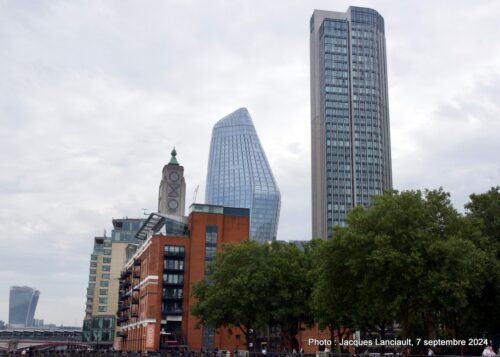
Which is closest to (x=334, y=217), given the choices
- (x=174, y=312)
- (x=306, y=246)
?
(x=174, y=312)

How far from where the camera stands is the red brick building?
104 m

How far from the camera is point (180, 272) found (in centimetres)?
10806

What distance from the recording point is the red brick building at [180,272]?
4114 inches

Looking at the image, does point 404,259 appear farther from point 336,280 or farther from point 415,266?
point 336,280

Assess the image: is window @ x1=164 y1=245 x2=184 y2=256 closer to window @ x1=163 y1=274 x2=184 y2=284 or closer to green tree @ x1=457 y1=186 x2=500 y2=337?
window @ x1=163 y1=274 x2=184 y2=284

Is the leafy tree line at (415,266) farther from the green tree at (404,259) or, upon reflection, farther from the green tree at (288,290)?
the green tree at (288,290)

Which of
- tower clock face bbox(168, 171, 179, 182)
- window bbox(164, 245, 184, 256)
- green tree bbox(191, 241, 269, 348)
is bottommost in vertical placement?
green tree bbox(191, 241, 269, 348)

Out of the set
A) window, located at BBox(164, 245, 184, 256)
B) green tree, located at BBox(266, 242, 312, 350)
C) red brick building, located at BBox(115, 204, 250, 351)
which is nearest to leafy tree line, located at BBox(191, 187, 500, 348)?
green tree, located at BBox(266, 242, 312, 350)

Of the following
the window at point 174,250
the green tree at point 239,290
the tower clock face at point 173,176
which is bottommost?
the green tree at point 239,290

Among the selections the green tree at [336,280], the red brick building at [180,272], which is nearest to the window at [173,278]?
the red brick building at [180,272]

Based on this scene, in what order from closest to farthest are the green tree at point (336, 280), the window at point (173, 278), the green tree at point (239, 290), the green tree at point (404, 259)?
the green tree at point (404, 259) < the green tree at point (336, 280) < the green tree at point (239, 290) < the window at point (173, 278)

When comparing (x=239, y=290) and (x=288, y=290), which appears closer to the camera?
(x=239, y=290)

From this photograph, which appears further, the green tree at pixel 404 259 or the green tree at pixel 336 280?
the green tree at pixel 336 280

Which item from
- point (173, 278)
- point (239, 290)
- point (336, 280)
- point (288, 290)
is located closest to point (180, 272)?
point (173, 278)
